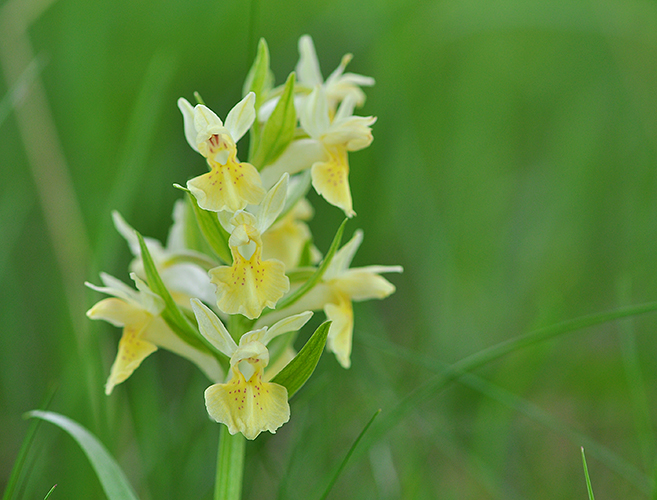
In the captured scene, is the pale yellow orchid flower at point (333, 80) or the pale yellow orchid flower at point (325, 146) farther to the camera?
the pale yellow orchid flower at point (333, 80)

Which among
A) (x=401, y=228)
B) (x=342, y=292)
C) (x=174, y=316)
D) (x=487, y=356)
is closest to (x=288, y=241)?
(x=342, y=292)

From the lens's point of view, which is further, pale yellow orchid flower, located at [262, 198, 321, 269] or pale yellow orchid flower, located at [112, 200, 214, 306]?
pale yellow orchid flower, located at [262, 198, 321, 269]

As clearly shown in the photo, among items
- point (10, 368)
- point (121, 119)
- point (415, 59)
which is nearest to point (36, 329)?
point (10, 368)

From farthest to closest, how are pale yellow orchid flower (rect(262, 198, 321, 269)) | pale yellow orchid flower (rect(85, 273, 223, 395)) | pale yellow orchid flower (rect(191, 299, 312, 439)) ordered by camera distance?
1. pale yellow orchid flower (rect(262, 198, 321, 269))
2. pale yellow orchid flower (rect(85, 273, 223, 395))
3. pale yellow orchid flower (rect(191, 299, 312, 439))

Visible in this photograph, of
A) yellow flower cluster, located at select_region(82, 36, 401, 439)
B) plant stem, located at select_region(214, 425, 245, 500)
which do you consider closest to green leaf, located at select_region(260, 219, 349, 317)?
yellow flower cluster, located at select_region(82, 36, 401, 439)

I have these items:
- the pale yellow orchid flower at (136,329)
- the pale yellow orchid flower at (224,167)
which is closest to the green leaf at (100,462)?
the pale yellow orchid flower at (136,329)

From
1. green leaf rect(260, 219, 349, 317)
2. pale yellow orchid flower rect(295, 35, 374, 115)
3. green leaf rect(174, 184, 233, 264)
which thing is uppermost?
pale yellow orchid flower rect(295, 35, 374, 115)

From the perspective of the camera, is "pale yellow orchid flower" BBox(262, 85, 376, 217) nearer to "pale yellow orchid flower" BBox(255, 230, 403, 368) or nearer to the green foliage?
"pale yellow orchid flower" BBox(255, 230, 403, 368)

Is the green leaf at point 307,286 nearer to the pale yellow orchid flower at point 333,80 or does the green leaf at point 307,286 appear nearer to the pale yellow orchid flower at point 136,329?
the pale yellow orchid flower at point 136,329
